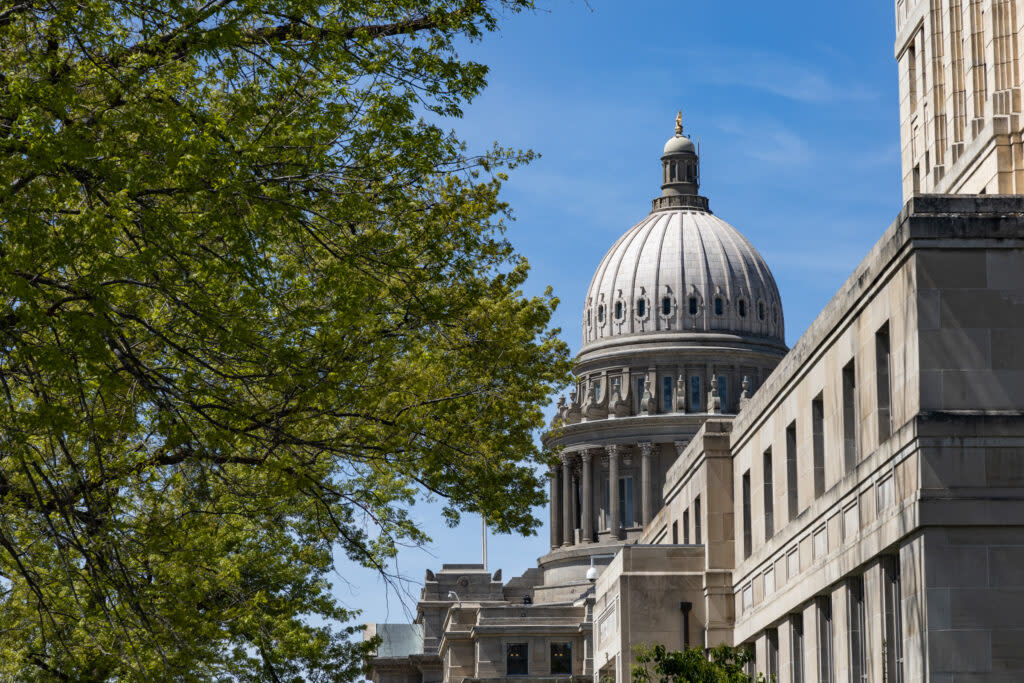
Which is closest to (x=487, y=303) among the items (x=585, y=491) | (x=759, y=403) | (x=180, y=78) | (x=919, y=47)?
(x=180, y=78)

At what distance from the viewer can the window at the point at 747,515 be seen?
4624 centimetres

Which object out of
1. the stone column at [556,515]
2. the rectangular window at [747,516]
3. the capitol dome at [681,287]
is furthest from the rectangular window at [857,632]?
the capitol dome at [681,287]

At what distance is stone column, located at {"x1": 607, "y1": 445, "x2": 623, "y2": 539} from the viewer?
147250mm

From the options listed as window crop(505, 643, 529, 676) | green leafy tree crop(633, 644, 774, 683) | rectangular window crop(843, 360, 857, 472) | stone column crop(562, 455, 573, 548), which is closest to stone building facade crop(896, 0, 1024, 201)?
rectangular window crop(843, 360, 857, 472)

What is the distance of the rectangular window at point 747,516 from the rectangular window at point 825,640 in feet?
32.9

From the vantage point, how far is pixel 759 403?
4322 cm

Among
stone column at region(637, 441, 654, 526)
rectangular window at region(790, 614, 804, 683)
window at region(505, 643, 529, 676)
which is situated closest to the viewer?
rectangular window at region(790, 614, 804, 683)

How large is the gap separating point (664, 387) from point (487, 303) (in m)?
126

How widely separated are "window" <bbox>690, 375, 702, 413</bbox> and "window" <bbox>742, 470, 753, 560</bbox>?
106 meters

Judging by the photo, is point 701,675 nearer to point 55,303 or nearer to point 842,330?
point 842,330

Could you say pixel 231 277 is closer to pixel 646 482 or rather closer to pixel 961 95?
pixel 961 95

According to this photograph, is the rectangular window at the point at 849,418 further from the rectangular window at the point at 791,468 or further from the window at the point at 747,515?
the window at the point at 747,515

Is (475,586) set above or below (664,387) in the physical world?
below

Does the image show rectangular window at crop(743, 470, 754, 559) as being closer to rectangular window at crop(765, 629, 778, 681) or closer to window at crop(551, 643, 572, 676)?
rectangular window at crop(765, 629, 778, 681)
